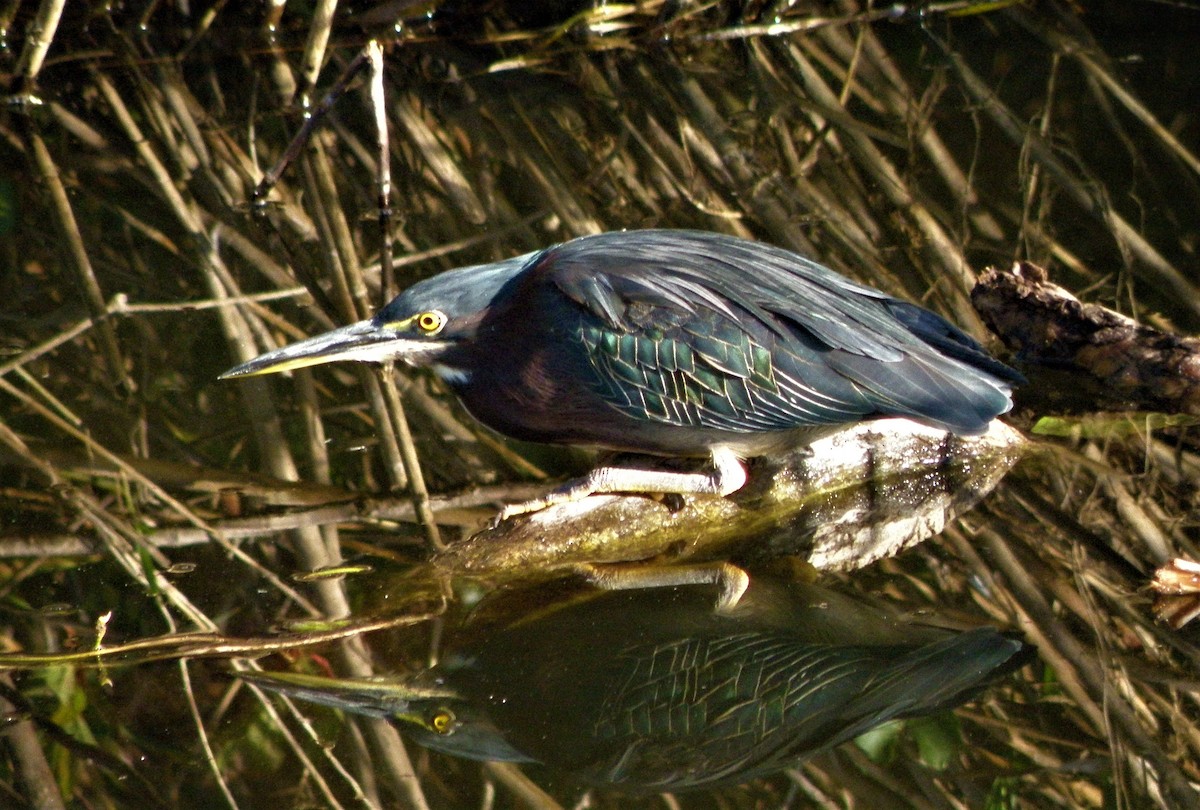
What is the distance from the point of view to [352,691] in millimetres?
3682

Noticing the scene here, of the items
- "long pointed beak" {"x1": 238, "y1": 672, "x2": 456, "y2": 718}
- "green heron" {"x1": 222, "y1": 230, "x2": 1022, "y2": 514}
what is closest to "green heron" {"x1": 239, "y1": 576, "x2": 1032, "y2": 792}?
"long pointed beak" {"x1": 238, "y1": 672, "x2": 456, "y2": 718}

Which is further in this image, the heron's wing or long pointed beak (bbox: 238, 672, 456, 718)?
the heron's wing

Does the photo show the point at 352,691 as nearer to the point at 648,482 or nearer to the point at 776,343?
the point at 648,482

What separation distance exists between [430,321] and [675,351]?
0.75 metres

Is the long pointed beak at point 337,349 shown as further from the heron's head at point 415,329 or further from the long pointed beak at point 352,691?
the long pointed beak at point 352,691

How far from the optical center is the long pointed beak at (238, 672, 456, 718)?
3.63 m

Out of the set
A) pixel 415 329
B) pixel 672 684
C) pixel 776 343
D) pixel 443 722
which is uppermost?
pixel 415 329

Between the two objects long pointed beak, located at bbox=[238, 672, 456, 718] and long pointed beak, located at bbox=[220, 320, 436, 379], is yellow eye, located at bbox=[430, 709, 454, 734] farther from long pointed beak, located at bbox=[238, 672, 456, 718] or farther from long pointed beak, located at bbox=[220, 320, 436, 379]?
long pointed beak, located at bbox=[220, 320, 436, 379]

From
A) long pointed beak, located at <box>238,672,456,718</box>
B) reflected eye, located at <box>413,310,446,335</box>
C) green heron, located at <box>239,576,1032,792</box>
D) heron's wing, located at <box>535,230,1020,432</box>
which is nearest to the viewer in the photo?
green heron, located at <box>239,576,1032,792</box>

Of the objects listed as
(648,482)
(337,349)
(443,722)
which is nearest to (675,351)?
(648,482)

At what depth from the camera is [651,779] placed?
3.40 metres

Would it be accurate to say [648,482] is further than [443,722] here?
Yes

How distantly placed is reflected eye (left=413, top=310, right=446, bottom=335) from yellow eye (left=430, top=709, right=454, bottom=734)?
125 cm

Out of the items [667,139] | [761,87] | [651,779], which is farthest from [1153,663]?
[761,87]
